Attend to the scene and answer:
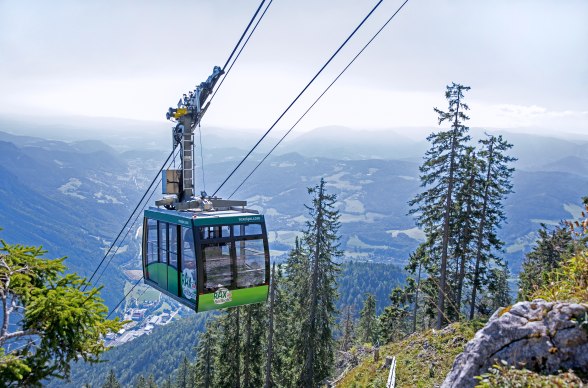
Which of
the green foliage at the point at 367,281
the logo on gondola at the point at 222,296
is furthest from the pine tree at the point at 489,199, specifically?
the green foliage at the point at 367,281

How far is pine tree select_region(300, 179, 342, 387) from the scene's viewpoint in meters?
27.0

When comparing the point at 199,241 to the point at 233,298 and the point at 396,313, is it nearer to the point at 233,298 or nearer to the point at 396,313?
the point at 233,298

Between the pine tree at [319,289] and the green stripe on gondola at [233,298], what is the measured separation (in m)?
14.4

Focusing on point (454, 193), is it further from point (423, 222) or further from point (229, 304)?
point (229, 304)

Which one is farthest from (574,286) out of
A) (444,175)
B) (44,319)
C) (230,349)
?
(230,349)

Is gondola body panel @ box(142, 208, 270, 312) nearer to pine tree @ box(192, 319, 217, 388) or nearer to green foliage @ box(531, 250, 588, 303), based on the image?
green foliage @ box(531, 250, 588, 303)

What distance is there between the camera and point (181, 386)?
64625 mm

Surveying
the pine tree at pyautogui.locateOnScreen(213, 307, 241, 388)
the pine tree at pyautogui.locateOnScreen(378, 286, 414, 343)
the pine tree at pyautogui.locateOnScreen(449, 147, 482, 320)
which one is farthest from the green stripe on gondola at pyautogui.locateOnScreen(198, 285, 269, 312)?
the pine tree at pyautogui.locateOnScreen(378, 286, 414, 343)

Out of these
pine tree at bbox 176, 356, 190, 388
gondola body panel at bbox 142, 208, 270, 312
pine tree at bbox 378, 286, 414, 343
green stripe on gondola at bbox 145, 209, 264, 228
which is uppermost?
green stripe on gondola at bbox 145, 209, 264, 228

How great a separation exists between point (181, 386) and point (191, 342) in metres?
84.2

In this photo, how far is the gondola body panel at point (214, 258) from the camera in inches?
449

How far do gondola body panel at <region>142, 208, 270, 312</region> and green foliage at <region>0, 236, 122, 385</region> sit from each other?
3629mm

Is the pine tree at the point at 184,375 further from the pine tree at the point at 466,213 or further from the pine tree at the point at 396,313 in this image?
the pine tree at the point at 466,213

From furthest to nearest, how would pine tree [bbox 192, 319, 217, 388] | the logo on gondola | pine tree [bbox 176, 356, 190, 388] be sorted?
pine tree [bbox 176, 356, 190, 388] < pine tree [bbox 192, 319, 217, 388] < the logo on gondola
